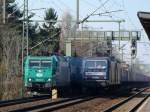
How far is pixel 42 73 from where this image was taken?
35938 mm

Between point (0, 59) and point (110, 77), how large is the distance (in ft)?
29.4

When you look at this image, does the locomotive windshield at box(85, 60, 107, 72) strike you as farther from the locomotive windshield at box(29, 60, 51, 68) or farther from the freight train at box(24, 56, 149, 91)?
the locomotive windshield at box(29, 60, 51, 68)

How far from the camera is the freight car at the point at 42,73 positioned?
35750 mm

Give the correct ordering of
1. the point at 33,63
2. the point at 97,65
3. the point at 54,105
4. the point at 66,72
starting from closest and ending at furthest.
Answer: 1. the point at 54,105
2. the point at 33,63
3. the point at 66,72
4. the point at 97,65

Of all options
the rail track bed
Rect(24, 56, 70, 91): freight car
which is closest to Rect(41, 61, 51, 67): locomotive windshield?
Rect(24, 56, 70, 91): freight car

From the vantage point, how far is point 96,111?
25438 millimetres

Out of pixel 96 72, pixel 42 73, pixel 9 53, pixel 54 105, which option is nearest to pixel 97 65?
pixel 96 72

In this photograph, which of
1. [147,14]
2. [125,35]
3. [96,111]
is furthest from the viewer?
[125,35]

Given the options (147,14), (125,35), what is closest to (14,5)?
(125,35)

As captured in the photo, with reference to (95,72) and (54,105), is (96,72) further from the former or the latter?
(54,105)

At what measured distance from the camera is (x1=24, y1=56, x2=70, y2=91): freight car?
35750 mm

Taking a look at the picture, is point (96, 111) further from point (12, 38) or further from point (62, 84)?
point (12, 38)

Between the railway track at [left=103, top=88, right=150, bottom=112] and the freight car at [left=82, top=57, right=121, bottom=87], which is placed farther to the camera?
the freight car at [left=82, top=57, right=121, bottom=87]

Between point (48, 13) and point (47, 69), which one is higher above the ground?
point (48, 13)
